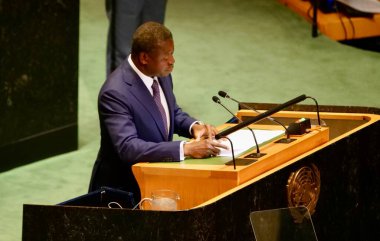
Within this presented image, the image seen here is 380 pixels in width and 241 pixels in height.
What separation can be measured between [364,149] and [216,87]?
11.5 ft

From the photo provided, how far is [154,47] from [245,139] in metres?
0.60

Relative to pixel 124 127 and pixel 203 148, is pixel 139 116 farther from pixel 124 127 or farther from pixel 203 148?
pixel 203 148

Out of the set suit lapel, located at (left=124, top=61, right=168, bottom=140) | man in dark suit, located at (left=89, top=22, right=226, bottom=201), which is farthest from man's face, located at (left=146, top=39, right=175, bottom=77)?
suit lapel, located at (left=124, top=61, right=168, bottom=140)

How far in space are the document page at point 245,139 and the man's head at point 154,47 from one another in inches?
17.8

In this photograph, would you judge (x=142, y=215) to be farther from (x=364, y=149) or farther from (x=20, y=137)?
(x=20, y=137)

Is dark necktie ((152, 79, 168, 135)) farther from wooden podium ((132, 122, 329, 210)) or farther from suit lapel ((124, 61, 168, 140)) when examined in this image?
wooden podium ((132, 122, 329, 210))

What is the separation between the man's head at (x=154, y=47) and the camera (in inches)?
202

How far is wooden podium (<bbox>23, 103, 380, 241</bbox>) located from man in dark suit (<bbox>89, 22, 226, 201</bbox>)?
22 cm

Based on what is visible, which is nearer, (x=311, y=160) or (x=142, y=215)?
(x=142, y=215)

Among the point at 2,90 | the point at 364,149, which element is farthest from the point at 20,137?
the point at 364,149

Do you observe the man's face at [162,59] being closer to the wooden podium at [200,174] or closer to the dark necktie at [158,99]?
the dark necktie at [158,99]

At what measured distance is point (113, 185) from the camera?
209 inches

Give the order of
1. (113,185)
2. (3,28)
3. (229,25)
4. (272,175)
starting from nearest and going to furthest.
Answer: (272,175)
(113,185)
(3,28)
(229,25)

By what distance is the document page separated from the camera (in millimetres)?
4980
